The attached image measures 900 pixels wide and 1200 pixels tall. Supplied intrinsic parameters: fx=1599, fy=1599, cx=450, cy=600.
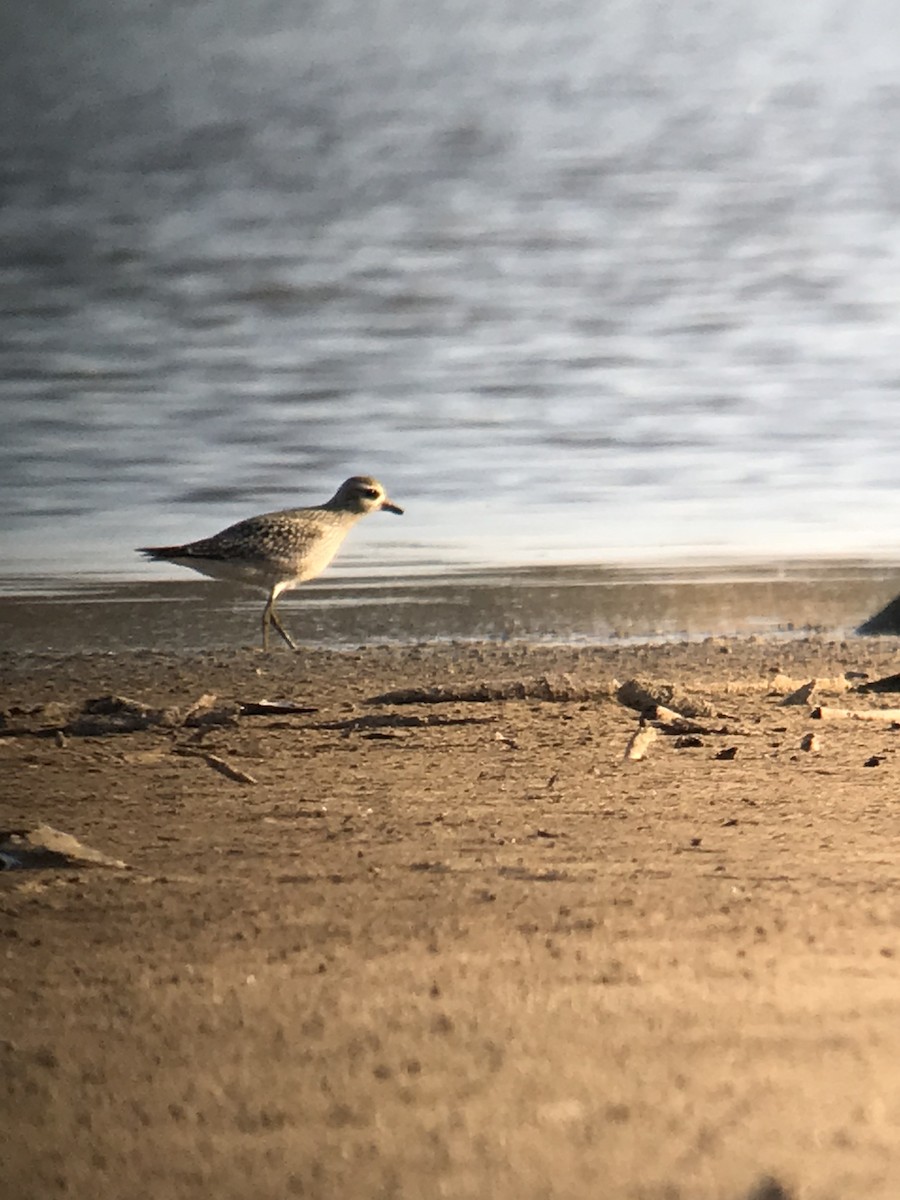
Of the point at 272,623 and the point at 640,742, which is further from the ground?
the point at 272,623

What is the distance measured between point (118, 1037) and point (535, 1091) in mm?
416

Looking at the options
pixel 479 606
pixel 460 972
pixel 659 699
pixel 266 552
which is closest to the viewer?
pixel 460 972

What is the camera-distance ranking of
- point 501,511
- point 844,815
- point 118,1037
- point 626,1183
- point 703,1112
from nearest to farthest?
point 626,1183
point 703,1112
point 118,1037
point 844,815
point 501,511

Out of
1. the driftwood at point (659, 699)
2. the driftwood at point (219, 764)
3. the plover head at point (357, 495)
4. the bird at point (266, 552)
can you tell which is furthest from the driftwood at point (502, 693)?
the plover head at point (357, 495)

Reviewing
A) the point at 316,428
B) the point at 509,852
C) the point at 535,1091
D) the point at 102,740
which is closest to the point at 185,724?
the point at 102,740

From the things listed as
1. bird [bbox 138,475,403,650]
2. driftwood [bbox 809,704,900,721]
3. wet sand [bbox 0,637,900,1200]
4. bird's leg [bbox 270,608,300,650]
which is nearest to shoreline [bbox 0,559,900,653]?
bird's leg [bbox 270,608,300,650]

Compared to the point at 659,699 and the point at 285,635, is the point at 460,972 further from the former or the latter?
the point at 285,635

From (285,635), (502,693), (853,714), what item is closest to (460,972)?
(853,714)

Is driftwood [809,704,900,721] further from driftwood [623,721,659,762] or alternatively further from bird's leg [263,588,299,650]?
bird's leg [263,588,299,650]

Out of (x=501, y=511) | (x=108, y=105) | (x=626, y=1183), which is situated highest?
(x=108, y=105)

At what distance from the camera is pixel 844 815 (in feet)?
7.93

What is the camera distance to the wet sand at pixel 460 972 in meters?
1.20

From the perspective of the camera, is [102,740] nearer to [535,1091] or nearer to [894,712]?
[894,712]

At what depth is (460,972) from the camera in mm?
1646
